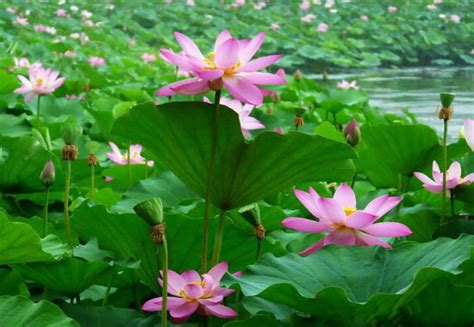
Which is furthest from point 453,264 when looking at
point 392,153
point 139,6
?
point 139,6

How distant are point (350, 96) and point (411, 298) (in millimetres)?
1915

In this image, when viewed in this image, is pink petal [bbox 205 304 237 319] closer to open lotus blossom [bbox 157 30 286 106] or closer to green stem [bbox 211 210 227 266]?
green stem [bbox 211 210 227 266]

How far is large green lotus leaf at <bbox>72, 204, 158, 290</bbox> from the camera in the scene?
2.53ft

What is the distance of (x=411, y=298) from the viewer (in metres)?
0.62

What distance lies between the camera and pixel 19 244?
0.69 metres

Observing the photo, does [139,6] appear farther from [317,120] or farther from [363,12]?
[317,120]

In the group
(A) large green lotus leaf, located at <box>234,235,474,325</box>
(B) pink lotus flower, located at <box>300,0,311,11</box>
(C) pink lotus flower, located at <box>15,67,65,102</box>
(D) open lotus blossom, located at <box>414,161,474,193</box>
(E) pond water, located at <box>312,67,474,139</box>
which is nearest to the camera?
(A) large green lotus leaf, located at <box>234,235,474,325</box>

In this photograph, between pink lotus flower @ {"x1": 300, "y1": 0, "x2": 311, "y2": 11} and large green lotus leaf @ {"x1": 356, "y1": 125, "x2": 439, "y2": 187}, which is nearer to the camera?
large green lotus leaf @ {"x1": 356, "y1": 125, "x2": 439, "y2": 187}

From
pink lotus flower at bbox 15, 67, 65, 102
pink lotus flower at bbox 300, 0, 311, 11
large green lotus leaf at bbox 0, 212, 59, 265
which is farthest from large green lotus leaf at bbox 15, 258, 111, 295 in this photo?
pink lotus flower at bbox 300, 0, 311, 11

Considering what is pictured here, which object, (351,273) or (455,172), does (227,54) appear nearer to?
(351,273)

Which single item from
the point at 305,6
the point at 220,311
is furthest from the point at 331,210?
the point at 305,6

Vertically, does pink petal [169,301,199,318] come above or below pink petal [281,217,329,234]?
below

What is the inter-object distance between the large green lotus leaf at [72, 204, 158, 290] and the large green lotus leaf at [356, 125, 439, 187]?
1.37 ft

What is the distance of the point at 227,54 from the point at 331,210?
0.57ft
